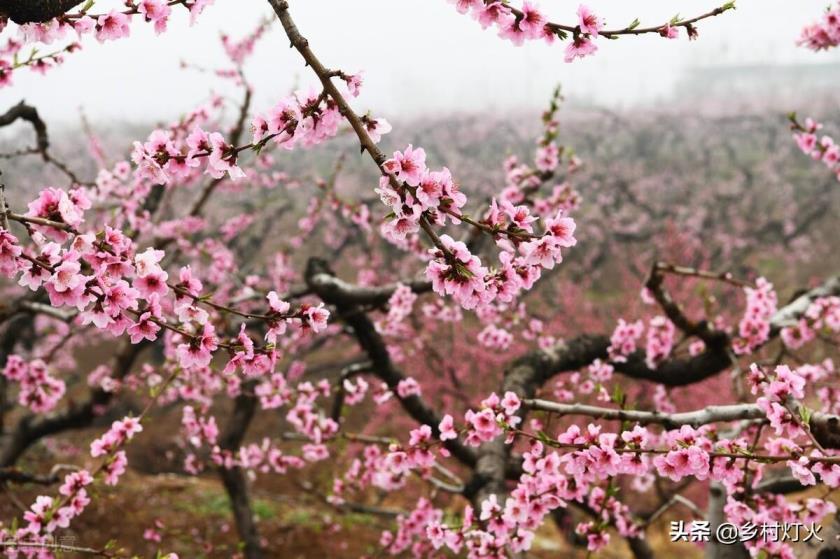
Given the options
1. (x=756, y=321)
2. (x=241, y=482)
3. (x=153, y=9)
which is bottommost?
(x=241, y=482)

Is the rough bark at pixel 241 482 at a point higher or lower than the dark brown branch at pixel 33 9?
lower

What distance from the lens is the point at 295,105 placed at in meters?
1.75

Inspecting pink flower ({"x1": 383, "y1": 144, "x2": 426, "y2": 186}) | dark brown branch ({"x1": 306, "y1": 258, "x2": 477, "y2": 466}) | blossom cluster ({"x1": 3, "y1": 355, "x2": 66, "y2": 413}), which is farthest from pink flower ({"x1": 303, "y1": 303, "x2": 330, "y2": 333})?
blossom cluster ({"x1": 3, "y1": 355, "x2": 66, "y2": 413})

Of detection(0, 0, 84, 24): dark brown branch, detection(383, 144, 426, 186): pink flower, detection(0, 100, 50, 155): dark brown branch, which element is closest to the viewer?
detection(383, 144, 426, 186): pink flower

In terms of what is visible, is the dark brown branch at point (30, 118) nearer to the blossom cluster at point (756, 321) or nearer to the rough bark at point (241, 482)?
the rough bark at point (241, 482)

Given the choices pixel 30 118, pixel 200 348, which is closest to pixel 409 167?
pixel 200 348

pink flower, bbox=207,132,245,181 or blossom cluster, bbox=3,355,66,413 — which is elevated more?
blossom cluster, bbox=3,355,66,413

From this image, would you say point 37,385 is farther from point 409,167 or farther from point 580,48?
point 580,48

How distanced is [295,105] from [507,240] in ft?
2.61

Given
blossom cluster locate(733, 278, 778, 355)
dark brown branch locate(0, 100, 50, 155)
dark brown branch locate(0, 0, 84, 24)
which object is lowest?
dark brown branch locate(0, 0, 84, 24)

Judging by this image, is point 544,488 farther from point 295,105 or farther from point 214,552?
point 214,552

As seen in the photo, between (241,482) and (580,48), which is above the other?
(580,48)

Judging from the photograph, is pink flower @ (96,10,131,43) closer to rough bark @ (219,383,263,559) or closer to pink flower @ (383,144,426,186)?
pink flower @ (383,144,426,186)

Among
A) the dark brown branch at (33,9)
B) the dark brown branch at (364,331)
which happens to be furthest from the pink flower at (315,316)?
the dark brown branch at (364,331)
